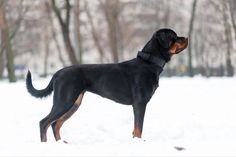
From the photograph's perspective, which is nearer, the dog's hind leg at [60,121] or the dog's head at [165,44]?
the dog's head at [165,44]

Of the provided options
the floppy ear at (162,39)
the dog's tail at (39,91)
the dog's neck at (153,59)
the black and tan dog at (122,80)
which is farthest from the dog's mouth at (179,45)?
the dog's tail at (39,91)

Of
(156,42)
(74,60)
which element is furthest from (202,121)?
(74,60)

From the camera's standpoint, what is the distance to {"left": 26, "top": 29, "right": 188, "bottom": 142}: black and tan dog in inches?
312

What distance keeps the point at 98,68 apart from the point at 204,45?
58.1m

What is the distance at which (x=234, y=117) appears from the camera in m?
10.9

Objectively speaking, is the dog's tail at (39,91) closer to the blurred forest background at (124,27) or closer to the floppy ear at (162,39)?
the floppy ear at (162,39)

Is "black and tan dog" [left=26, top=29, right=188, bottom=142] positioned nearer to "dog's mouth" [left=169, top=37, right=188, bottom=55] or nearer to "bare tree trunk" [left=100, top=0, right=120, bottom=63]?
"dog's mouth" [left=169, top=37, right=188, bottom=55]

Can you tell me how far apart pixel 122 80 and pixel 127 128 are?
2.31 metres

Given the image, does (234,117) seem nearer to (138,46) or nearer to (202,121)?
(202,121)

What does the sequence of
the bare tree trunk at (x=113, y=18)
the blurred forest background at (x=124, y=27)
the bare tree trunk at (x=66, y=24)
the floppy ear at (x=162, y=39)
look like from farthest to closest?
the blurred forest background at (x=124, y=27)
the bare tree trunk at (x=113, y=18)
the bare tree trunk at (x=66, y=24)
the floppy ear at (x=162, y=39)

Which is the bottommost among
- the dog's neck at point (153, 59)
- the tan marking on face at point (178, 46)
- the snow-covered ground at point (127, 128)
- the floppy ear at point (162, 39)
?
the snow-covered ground at point (127, 128)

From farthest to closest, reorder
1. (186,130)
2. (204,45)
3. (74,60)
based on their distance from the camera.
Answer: (204,45), (74,60), (186,130)

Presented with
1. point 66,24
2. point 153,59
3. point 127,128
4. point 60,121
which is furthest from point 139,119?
point 66,24

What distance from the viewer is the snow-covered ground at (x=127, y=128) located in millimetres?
6289
